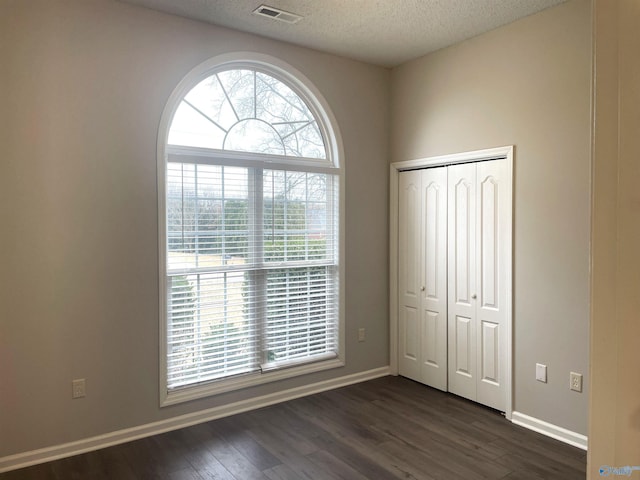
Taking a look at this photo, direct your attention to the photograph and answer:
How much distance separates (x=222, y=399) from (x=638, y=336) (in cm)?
316

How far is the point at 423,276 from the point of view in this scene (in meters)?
4.16

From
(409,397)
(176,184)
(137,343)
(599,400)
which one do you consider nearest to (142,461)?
(137,343)

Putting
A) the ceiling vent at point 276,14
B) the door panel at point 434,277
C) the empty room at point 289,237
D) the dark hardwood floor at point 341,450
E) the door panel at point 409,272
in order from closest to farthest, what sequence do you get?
1. the dark hardwood floor at point 341,450
2. the empty room at point 289,237
3. the ceiling vent at point 276,14
4. the door panel at point 434,277
5. the door panel at point 409,272

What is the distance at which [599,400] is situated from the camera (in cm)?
89

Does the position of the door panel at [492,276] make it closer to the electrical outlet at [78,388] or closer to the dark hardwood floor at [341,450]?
the dark hardwood floor at [341,450]

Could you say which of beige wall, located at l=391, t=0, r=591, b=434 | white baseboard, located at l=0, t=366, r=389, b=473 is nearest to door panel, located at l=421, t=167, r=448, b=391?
beige wall, located at l=391, t=0, r=591, b=434

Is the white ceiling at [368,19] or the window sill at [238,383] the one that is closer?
the white ceiling at [368,19]

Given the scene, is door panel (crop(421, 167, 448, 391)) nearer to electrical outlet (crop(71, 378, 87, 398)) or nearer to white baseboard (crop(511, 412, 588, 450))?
white baseboard (crop(511, 412, 588, 450))

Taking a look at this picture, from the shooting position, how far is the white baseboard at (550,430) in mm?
3014

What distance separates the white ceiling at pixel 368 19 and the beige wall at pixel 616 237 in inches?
98.8

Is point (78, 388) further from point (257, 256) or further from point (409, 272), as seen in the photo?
point (409, 272)

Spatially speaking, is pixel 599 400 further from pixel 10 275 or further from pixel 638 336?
pixel 10 275

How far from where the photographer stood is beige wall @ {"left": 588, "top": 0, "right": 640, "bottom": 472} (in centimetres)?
83

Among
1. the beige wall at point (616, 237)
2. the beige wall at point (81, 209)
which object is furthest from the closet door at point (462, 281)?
the beige wall at point (616, 237)
